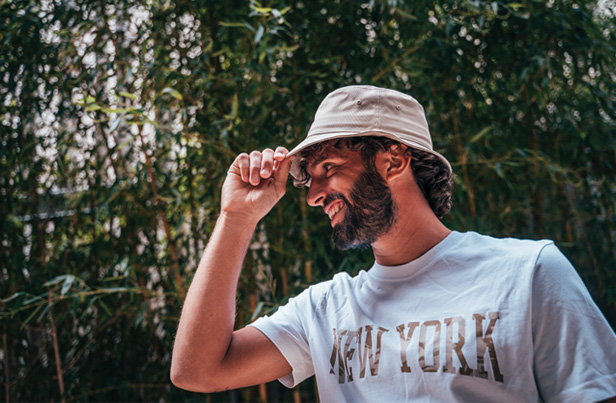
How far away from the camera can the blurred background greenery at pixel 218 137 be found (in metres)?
2.04

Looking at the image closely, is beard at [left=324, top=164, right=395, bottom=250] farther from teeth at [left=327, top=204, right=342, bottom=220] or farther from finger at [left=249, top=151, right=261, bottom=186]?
finger at [left=249, top=151, right=261, bottom=186]

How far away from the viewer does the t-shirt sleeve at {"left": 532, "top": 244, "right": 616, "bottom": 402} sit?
87 centimetres

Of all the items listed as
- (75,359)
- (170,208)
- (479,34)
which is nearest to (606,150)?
(479,34)

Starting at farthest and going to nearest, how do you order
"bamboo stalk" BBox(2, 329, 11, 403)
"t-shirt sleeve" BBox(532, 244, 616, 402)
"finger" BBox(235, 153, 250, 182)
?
"bamboo stalk" BBox(2, 329, 11, 403) < "finger" BBox(235, 153, 250, 182) < "t-shirt sleeve" BBox(532, 244, 616, 402)

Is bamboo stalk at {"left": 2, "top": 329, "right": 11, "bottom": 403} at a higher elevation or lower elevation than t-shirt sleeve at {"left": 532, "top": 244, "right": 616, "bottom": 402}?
lower

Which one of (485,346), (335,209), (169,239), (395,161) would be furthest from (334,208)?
(169,239)

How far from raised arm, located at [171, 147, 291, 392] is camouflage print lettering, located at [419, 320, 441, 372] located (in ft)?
1.21

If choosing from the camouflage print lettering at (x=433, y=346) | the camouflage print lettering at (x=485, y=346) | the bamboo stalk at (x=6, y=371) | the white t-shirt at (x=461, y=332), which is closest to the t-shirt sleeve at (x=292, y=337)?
the white t-shirt at (x=461, y=332)

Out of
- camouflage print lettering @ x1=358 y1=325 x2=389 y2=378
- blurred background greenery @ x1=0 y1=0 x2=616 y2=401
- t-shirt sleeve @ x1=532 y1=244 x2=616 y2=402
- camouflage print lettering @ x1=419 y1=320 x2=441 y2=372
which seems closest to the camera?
t-shirt sleeve @ x1=532 y1=244 x2=616 y2=402

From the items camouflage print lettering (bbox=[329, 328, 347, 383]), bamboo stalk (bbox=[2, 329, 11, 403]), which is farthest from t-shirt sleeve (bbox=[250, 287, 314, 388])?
bamboo stalk (bbox=[2, 329, 11, 403])

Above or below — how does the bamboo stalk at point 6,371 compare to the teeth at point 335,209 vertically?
below

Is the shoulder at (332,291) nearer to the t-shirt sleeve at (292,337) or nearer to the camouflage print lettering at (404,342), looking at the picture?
the t-shirt sleeve at (292,337)

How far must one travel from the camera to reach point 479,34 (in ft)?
7.22

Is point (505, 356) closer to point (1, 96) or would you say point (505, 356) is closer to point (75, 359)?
point (75, 359)
